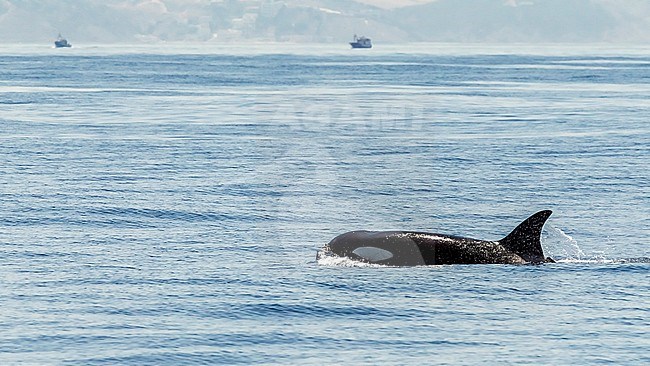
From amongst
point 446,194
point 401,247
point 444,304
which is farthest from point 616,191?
point 444,304

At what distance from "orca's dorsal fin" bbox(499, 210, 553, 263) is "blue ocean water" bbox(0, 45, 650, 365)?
40cm

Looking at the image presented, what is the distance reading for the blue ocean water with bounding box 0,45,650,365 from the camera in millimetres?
16375

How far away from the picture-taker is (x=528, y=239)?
69.3ft

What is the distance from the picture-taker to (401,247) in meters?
20.8

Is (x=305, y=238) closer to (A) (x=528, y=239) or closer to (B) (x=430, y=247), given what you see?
(B) (x=430, y=247)

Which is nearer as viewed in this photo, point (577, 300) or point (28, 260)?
point (577, 300)

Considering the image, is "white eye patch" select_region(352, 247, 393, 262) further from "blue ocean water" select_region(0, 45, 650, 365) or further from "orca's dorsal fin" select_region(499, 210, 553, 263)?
"orca's dorsal fin" select_region(499, 210, 553, 263)

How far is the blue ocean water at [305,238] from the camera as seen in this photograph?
16375 mm

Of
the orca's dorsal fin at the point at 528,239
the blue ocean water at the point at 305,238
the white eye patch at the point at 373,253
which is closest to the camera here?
the blue ocean water at the point at 305,238

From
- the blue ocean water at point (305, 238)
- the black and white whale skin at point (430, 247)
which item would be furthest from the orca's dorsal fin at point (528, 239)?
the blue ocean water at point (305, 238)

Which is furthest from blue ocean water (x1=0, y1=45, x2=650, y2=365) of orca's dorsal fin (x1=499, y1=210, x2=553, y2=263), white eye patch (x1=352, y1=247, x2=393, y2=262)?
orca's dorsal fin (x1=499, y1=210, x2=553, y2=263)

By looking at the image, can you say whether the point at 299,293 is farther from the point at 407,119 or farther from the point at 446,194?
the point at 407,119

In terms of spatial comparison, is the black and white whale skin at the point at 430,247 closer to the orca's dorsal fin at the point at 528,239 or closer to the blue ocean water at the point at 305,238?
the orca's dorsal fin at the point at 528,239

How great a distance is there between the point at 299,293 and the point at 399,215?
368 inches
